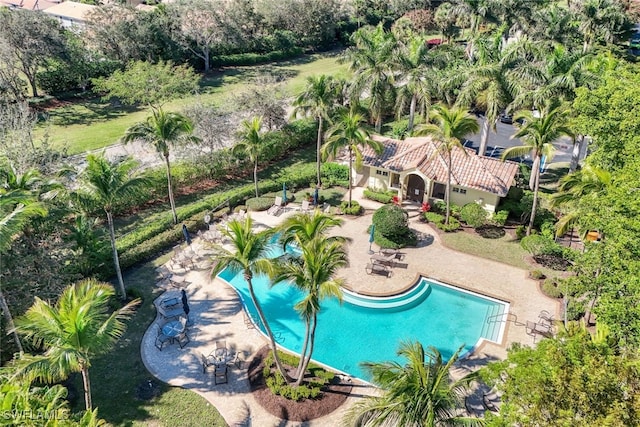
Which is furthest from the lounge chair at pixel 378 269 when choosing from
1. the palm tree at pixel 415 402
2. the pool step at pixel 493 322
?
the palm tree at pixel 415 402

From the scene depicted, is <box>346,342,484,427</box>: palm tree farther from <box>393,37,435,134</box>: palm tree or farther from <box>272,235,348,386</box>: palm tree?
<box>393,37,435,134</box>: palm tree

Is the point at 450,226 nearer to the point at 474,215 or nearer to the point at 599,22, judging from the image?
the point at 474,215

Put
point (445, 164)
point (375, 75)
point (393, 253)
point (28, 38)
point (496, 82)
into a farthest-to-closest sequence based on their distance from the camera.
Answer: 1. point (28, 38)
2. point (375, 75)
3. point (496, 82)
4. point (445, 164)
5. point (393, 253)

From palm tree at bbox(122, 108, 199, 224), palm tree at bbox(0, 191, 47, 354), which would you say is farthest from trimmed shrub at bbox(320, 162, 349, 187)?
palm tree at bbox(0, 191, 47, 354)

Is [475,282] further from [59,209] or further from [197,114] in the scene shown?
[197,114]

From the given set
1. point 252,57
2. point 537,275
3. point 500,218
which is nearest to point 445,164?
point 500,218

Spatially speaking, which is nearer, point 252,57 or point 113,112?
point 113,112
